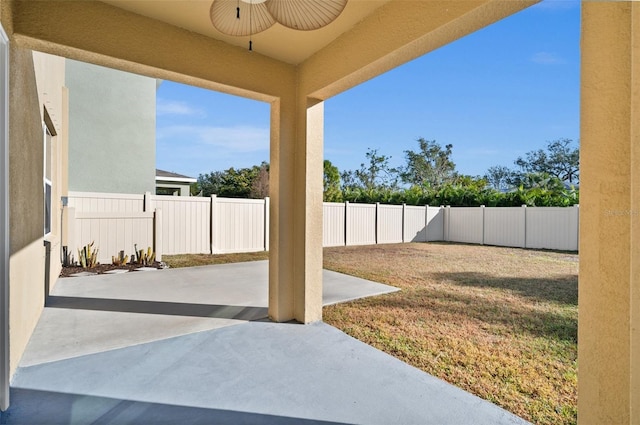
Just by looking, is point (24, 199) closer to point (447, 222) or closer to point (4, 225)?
point (4, 225)

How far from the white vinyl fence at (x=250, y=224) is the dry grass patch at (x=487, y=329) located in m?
4.23

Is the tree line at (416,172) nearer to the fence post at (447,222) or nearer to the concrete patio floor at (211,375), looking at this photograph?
the fence post at (447,222)

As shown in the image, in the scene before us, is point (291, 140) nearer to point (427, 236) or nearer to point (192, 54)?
point (192, 54)

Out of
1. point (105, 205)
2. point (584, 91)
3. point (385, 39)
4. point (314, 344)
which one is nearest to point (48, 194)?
point (105, 205)

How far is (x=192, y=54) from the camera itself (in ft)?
9.48

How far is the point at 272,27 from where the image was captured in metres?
2.71

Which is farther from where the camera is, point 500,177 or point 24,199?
point 500,177

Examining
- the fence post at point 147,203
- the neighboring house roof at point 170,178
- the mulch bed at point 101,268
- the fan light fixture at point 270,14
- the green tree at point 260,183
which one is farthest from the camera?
the green tree at point 260,183

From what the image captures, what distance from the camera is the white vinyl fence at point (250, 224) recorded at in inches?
287

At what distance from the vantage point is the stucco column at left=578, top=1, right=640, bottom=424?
4.00 feet

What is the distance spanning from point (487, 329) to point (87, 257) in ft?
24.5

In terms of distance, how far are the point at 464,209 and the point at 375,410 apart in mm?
14016

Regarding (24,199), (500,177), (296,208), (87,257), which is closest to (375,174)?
(500,177)

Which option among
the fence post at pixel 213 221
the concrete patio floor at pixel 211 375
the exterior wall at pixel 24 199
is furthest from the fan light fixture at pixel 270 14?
the fence post at pixel 213 221
